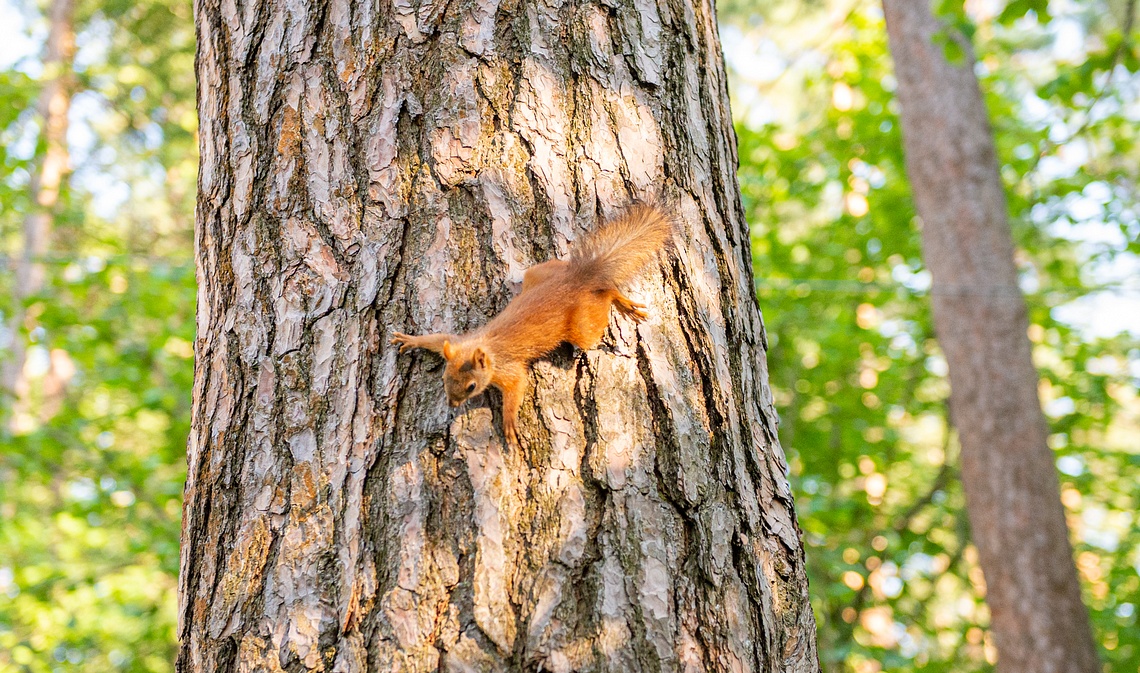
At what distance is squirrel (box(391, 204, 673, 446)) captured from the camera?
44.8 inches

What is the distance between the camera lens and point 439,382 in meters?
1.15

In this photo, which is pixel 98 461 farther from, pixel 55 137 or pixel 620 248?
pixel 55 137

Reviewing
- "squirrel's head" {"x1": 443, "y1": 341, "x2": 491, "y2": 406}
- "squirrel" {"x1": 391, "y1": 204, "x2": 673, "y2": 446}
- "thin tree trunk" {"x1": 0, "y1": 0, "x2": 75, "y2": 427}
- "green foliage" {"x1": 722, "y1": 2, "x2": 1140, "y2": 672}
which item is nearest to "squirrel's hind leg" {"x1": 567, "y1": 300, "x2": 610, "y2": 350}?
"squirrel" {"x1": 391, "y1": 204, "x2": 673, "y2": 446}

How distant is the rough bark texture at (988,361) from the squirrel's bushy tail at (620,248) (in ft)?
13.7

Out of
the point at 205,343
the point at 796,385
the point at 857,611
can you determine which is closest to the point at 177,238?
the point at 796,385

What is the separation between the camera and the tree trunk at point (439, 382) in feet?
3.59

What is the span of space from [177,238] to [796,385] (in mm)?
8708

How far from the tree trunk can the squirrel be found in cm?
3

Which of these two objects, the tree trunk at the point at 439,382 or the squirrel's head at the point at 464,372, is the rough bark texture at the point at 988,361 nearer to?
the tree trunk at the point at 439,382

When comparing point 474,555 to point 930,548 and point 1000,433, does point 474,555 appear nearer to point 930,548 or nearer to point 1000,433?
point 1000,433

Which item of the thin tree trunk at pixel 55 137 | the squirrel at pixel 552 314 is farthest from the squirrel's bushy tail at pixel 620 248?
the thin tree trunk at pixel 55 137

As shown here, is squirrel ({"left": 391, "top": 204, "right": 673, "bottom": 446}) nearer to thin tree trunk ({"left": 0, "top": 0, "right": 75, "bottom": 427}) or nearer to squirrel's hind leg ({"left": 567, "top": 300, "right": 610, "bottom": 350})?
squirrel's hind leg ({"left": 567, "top": 300, "right": 610, "bottom": 350})

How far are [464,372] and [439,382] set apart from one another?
0.05m

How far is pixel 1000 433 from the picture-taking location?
4.77 metres
